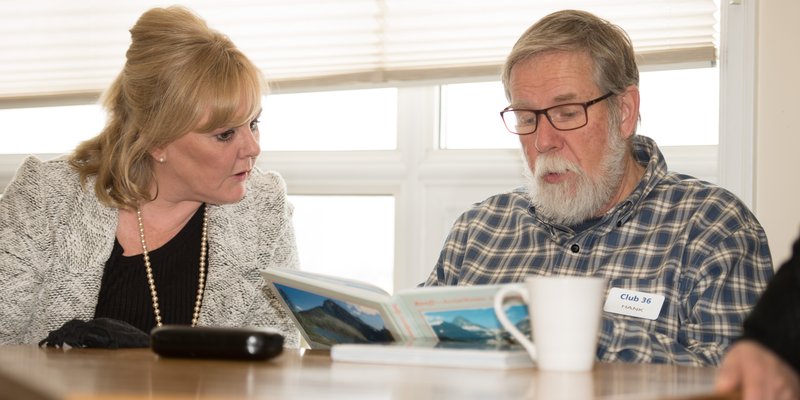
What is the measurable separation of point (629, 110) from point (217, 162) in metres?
0.95

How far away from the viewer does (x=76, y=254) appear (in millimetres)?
2146

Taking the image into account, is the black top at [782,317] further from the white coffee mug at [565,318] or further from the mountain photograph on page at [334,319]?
the mountain photograph on page at [334,319]

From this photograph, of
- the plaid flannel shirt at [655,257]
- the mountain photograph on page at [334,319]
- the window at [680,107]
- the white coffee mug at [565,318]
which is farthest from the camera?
the window at [680,107]

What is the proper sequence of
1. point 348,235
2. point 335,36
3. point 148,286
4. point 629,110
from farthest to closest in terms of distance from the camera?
point 348,235 → point 335,36 → point 148,286 → point 629,110

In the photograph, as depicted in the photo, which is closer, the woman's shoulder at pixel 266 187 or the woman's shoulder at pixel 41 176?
the woman's shoulder at pixel 41 176

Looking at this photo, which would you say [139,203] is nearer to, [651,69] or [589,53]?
[589,53]

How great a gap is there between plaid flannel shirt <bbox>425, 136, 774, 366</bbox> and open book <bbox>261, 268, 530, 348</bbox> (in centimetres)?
33

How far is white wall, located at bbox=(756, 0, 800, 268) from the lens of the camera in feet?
7.32

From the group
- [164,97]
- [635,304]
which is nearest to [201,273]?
[164,97]

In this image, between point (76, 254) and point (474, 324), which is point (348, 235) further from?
point (474, 324)

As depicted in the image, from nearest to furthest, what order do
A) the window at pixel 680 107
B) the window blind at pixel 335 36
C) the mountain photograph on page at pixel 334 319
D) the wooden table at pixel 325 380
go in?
the wooden table at pixel 325 380 < the mountain photograph on page at pixel 334 319 < the window blind at pixel 335 36 < the window at pixel 680 107

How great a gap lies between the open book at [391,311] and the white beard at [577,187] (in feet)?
1.95

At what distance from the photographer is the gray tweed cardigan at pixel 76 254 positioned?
211cm

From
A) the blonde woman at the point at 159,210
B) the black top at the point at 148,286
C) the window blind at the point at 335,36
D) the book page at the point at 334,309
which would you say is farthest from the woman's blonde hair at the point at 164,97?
the book page at the point at 334,309
